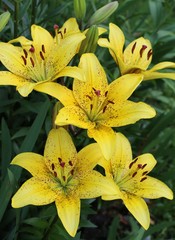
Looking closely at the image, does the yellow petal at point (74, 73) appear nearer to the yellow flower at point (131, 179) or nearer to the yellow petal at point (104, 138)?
the yellow petal at point (104, 138)

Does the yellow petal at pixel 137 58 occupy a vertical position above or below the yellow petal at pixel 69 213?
above

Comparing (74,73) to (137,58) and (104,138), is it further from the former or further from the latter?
(137,58)

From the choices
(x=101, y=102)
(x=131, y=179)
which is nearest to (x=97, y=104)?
(x=101, y=102)

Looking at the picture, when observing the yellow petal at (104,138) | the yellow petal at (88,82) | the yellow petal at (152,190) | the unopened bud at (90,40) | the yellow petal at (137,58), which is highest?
the unopened bud at (90,40)

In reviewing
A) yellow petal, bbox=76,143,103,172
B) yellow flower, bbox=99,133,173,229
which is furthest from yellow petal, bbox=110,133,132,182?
yellow petal, bbox=76,143,103,172

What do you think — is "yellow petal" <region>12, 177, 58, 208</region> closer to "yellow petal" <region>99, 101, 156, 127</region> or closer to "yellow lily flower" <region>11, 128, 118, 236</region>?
"yellow lily flower" <region>11, 128, 118, 236</region>

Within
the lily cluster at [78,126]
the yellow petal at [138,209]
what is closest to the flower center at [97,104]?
the lily cluster at [78,126]

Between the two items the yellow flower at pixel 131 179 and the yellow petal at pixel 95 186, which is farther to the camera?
the yellow flower at pixel 131 179

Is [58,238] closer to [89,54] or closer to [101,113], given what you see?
[101,113]

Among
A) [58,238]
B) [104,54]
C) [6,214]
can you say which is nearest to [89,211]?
[58,238]
